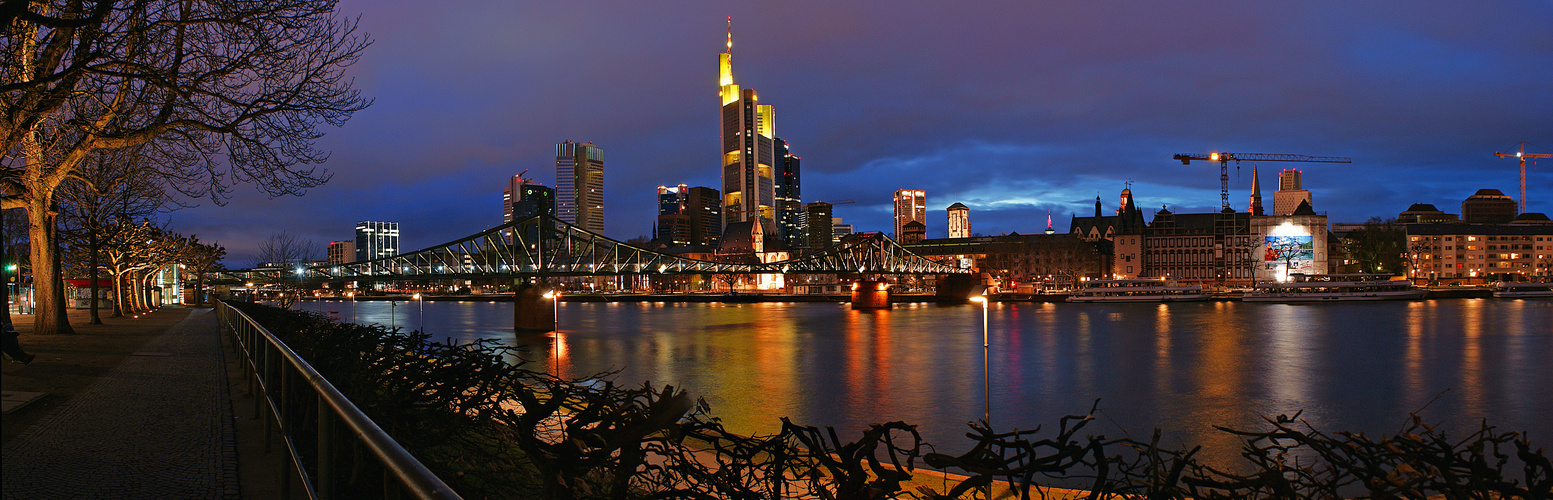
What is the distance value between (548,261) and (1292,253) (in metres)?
113

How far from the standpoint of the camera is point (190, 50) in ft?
46.3

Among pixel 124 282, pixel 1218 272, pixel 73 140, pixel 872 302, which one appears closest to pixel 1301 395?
pixel 73 140

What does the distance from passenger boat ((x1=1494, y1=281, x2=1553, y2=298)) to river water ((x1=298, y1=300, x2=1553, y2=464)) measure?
165 feet

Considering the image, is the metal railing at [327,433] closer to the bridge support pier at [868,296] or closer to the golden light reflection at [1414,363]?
the golden light reflection at [1414,363]

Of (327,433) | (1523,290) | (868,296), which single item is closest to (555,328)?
(327,433)

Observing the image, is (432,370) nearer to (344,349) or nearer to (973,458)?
(344,349)

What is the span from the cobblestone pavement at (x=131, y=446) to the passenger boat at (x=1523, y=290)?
435 feet

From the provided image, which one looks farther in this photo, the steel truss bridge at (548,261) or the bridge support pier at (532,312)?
the steel truss bridge at (548,261)

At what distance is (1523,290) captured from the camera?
11038 centimetres

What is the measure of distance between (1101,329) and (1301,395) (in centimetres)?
3054

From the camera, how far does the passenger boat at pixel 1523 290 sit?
10294 centimetres

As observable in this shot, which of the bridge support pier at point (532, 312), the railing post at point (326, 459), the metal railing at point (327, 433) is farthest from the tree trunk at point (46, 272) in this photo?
the bridge support pier at point (532, 312)

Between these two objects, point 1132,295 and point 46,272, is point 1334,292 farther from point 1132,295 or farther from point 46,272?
point 46,272

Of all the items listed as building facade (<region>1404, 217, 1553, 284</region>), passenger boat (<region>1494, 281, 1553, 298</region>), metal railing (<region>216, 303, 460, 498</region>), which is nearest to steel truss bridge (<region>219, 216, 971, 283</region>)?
metal railing (<region>216, 303, 460, 498</region>)
